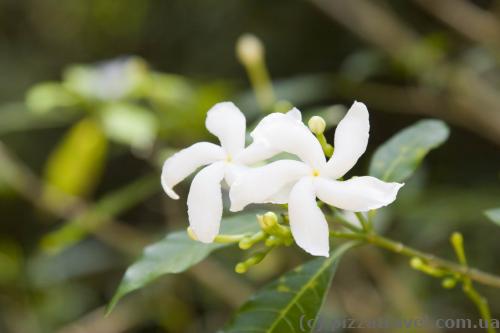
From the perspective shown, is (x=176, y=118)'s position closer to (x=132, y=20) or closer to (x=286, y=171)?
(x=286, y=171)

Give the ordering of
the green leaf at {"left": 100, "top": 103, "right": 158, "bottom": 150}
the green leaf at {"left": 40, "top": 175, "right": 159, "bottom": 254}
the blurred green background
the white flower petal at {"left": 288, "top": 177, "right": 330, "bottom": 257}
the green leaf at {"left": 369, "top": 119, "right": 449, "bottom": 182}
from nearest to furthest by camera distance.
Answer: the white flower petal at {"left": 288, "top": 177, "right": 330, "bottom": 257} < the green leaf at {"left": 369, "top": 119, "right": 449, "bottom": 182} < the green leaf at {"left": 40, "top": 175, "right": 159, "bottom": 254} < the green leaf at {"left": 100, "top": 103, "right": 158, "bottom": 150} < the blurred green background

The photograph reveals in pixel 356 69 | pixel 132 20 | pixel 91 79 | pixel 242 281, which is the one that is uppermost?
pixel 132 20

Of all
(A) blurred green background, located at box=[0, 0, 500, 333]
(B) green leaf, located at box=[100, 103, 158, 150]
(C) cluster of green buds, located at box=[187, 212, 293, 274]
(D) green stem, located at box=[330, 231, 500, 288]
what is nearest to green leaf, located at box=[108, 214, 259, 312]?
(C) cluster of green buds, located at box=[187, 212, 293, 274]

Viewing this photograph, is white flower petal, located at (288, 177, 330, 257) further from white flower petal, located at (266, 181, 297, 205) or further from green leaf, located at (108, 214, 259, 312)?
green leaf, located at (108, 214, 259, 312)

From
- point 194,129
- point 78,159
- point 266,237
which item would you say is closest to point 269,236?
point 266,237

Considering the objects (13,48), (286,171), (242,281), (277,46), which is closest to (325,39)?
(277,46)

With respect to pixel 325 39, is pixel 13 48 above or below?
above

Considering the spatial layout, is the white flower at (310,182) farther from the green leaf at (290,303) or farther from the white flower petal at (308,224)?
the green leaf at (290,303)

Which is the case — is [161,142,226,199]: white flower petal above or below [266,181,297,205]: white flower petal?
above
